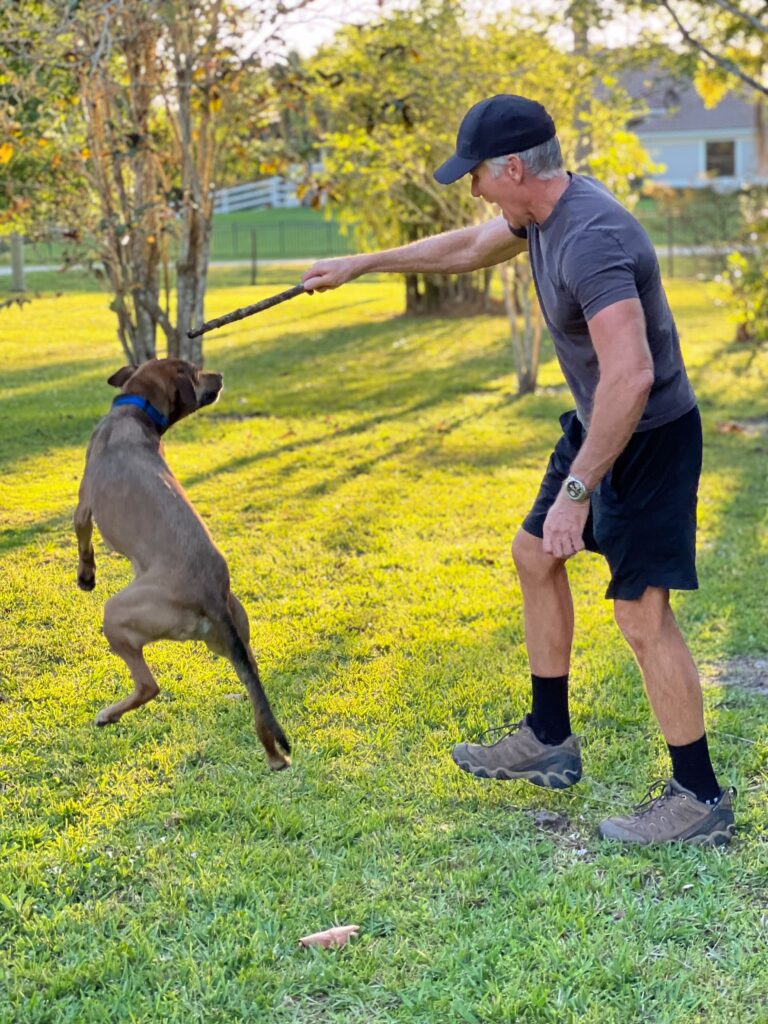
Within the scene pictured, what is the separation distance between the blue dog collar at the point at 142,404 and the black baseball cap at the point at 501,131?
1.66m

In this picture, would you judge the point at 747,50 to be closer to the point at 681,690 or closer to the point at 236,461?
the point at 236,461

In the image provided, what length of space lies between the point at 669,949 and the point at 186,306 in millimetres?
10182

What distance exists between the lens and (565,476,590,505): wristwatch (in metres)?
3.60

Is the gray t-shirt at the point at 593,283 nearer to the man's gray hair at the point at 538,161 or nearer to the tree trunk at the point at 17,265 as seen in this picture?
the man's gray hair at the point at 538,161

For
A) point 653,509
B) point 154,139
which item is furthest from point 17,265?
point 653,509

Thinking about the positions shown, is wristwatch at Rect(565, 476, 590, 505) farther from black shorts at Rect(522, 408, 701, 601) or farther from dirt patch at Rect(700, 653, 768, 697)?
dirt patch at Rect(700, 653, 768, 697)

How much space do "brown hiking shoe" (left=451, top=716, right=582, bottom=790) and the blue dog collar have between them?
5.77ft

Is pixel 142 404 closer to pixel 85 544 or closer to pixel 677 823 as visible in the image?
pixel 85 544

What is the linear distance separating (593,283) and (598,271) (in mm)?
40

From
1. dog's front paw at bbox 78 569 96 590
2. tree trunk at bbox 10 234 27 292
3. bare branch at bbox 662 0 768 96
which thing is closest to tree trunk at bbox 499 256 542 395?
bare branch at bbox 662 0 768 96

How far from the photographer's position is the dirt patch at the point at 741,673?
214 inches

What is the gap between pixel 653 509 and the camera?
3863 millimetres

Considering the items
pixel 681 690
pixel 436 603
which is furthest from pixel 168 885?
pixel 436 603

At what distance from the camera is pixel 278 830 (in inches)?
160
